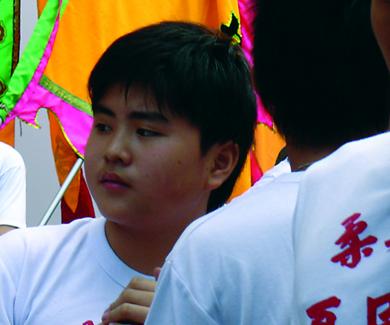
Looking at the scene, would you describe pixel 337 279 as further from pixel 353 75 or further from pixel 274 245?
pixel 353 75

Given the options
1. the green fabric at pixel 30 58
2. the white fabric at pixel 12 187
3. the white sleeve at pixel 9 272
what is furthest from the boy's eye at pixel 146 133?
the white fabric at pixel 12 187

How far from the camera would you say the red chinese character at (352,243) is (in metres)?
0.69

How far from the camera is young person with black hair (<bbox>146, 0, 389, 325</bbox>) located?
988mm

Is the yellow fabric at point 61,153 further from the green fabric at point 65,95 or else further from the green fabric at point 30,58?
the green fabric at point 30,58

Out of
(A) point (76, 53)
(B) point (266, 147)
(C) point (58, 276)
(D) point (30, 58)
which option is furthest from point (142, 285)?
(B) point (266, 147)

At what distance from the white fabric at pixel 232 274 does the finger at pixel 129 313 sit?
19 cm

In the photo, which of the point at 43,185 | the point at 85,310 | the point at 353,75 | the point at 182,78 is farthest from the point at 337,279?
the point at 43,185

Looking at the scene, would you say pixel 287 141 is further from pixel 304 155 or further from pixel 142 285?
pixel 142 285

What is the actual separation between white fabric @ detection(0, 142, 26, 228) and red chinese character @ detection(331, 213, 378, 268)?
243 centimetres

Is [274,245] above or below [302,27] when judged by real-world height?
below

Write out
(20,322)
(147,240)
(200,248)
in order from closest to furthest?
(200,248)
(20,322)
(147,240)

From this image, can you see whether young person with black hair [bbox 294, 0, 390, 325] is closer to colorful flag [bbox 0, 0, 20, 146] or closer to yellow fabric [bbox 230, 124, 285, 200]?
colorful flag [bbox 0, 0, 20, 146]

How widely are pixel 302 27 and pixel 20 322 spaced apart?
2.02 feet

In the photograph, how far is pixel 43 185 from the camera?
3.85m
